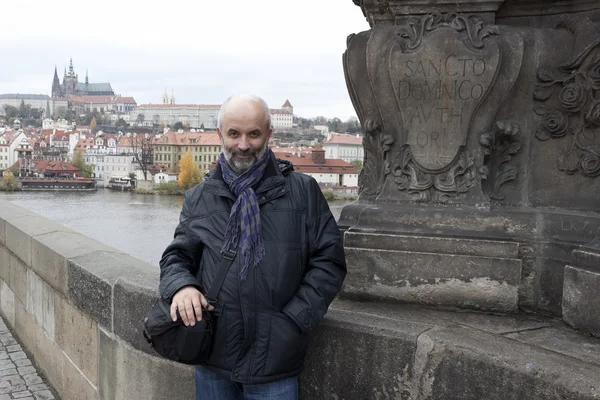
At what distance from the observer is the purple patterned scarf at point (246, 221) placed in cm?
160

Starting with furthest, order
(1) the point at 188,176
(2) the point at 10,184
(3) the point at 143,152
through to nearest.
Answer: (3) the point at 143,152 → (1) the point at 188,176 → (2) the point at 10,184

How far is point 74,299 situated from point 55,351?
0.47 metres

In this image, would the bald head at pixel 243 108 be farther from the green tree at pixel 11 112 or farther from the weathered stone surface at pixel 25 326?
the green tree at pixel 11 112

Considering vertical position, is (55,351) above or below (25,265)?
below

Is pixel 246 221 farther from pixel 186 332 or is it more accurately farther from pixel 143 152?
pixel 143 152

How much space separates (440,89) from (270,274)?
882 mm

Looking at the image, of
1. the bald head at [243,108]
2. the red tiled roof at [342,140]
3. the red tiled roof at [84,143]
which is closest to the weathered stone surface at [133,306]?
the bald head at [243,108]

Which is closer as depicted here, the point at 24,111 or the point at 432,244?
the point at 432,244

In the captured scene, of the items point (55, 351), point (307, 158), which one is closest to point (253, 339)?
point (55, 351)

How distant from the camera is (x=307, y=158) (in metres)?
51.6

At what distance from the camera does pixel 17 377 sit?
3.55 metres

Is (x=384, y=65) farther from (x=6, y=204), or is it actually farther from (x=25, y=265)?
(x=6, y=204)

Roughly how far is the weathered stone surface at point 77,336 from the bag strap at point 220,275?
131cm

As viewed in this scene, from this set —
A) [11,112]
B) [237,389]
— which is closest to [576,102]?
[237,389]
